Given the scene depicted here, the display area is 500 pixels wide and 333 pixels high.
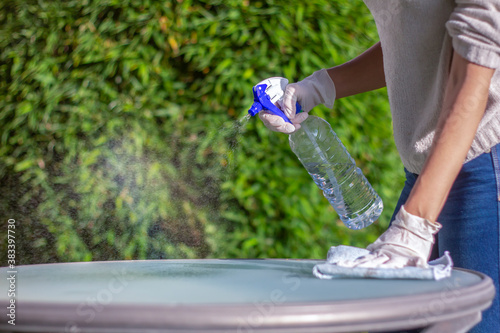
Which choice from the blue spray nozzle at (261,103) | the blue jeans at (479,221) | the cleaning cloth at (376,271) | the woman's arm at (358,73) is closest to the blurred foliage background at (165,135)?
the woman's arm at (358,73)

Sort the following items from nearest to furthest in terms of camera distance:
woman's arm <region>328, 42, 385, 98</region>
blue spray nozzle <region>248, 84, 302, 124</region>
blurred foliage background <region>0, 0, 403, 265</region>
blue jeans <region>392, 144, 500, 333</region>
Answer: blue jeans <region>392, 144, 500, 333</region>, blue spray nozzle <region>248, 84, 302, 124</region>, woman's arm <region>328, 42, 385, 98</region>, blurred foliage background <region>0, 0, 403, 265</region>

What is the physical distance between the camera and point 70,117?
2779mm

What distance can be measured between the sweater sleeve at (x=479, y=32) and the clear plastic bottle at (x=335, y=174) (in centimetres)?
103

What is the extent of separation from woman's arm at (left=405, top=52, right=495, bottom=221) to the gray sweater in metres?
0.05

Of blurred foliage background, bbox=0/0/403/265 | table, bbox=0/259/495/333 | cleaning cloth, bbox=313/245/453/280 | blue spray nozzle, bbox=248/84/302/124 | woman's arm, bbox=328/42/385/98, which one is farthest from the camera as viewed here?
blurred foliage background, bbox=0/0/403/265

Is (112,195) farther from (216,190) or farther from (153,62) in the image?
(153,62)

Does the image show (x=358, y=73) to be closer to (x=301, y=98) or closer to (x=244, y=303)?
(x=301, y=98)

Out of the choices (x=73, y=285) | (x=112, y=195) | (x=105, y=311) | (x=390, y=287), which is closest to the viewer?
(x=105, y=311)

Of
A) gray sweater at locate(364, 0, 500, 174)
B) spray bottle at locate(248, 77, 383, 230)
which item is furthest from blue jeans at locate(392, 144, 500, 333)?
spray bottle at locate(248, 77, 383, 230)

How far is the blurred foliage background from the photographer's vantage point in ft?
8.95

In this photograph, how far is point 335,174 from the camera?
8.16 feet

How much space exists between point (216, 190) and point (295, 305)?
6.50 ft

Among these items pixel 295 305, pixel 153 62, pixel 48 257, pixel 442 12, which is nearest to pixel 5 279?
pixel 295 305

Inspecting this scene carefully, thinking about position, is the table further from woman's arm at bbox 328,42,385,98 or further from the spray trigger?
woman's arm at bbox 328,42,385,98
